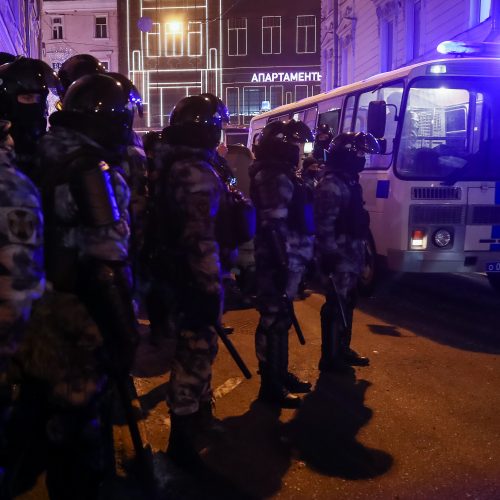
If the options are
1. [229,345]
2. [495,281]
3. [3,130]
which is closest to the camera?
[3,130]

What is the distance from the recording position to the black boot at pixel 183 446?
3.44m

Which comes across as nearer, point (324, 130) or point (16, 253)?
point (16, 253)

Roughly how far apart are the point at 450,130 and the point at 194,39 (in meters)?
33.4

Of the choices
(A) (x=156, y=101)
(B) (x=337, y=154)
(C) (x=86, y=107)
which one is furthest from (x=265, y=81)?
(C) (x=86, y=107)

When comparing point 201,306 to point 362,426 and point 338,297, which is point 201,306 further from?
point 338,297

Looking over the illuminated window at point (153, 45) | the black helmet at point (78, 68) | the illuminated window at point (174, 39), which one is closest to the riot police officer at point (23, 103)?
the black helmet at point (78, 68)

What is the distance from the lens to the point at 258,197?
4.40m

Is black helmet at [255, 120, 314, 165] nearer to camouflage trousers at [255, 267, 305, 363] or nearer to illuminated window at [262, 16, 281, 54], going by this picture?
camouflage trousers at [255, 267, 305, 363]

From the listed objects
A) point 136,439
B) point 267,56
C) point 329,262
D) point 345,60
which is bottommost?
point 136,439

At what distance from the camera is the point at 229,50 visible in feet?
127

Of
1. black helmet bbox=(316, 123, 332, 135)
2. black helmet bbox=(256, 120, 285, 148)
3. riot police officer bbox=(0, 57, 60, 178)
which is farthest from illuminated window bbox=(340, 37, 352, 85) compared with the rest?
riot police officer bbox=(0, 57, 60, 178)

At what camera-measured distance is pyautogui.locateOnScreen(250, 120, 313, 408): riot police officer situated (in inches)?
170

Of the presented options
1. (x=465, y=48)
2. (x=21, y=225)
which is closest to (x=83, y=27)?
(x=465, y=48)

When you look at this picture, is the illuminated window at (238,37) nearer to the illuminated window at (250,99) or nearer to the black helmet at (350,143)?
the illuminated window at (250,99)
